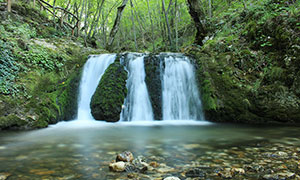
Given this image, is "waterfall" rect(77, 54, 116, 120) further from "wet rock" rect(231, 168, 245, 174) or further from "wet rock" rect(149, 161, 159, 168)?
"wet rock" rect(231, 168, 245, 174)

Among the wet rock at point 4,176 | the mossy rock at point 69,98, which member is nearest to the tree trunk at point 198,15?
the mossy rock at point 69,98

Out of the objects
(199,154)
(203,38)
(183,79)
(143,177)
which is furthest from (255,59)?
(143,177)

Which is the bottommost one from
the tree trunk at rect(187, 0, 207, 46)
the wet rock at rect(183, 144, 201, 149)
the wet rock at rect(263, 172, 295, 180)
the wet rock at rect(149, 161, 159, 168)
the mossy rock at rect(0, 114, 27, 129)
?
the wet rock at rect(183, 144, 201, 149)

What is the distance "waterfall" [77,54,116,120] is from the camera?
7141 millimetres

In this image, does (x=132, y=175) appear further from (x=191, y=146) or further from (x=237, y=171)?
(x=191, y=146)

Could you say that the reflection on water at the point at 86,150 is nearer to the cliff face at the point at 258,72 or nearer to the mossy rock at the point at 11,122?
the mossy rock at the point at 11,122

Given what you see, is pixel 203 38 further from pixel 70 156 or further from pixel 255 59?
pixel 70 156

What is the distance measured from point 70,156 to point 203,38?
10119mm

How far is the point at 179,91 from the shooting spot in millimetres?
7688

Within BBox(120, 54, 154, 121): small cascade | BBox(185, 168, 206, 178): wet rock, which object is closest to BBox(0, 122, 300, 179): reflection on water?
BBox(185, 168, 206, 178): wet rock

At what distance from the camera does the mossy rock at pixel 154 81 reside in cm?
738

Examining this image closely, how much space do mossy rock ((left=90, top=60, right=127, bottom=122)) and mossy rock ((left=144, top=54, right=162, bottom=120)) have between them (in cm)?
95

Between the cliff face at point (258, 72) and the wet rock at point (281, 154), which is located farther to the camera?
the cliff face at point (258, 72)

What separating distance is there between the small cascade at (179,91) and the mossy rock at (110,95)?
1610 millimetres
